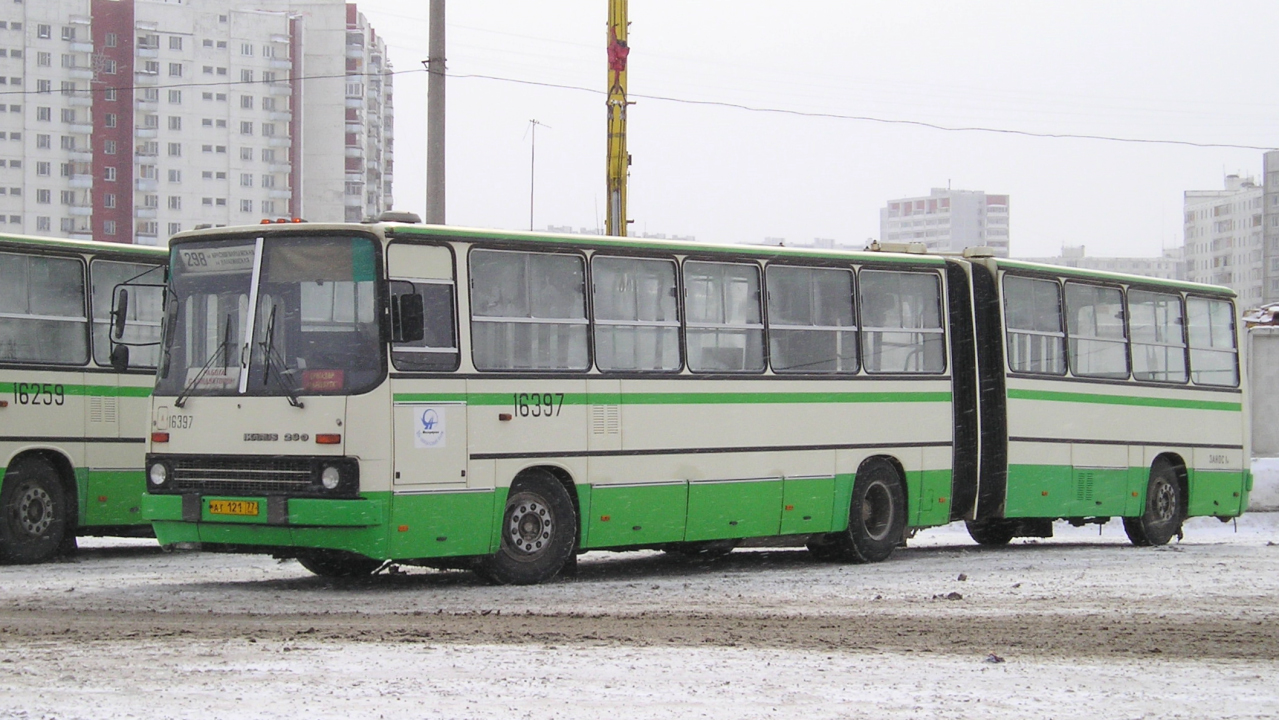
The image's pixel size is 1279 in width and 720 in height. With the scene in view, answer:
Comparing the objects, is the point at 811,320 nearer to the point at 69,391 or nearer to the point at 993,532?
the point at 993,532

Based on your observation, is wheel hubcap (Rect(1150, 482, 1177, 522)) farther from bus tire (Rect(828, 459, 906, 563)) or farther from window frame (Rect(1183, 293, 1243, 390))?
bus tire (Rect(828, 459, 906, 563))

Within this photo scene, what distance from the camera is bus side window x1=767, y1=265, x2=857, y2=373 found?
669 inches

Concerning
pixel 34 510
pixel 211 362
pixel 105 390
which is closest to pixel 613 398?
pixel 211 362

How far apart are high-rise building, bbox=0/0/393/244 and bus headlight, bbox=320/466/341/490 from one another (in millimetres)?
105871

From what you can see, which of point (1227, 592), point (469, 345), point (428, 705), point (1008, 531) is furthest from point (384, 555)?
point (1008, 531)

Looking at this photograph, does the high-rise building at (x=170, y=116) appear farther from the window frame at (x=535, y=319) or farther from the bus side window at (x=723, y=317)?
the window frame at (x=535, y=319)

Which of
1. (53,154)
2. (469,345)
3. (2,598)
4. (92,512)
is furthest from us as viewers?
→ (53,154)

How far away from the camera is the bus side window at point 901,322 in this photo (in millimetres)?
17938

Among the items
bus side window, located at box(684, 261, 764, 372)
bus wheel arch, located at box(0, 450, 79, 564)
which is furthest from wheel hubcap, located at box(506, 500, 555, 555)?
bus wheel arch, located at box(0, 450, 79, 564)

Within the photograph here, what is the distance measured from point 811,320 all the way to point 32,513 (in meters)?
7.69

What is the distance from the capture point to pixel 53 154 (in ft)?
387

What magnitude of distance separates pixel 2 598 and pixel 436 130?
8.67 meters

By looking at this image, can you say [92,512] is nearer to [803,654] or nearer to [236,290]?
[236,290]

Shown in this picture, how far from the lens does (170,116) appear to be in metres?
120
